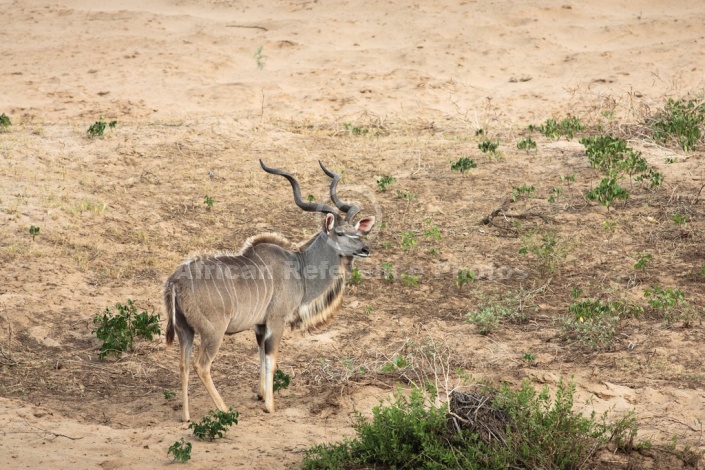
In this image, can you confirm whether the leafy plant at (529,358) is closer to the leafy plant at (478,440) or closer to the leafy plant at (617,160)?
the leafy plant at (478,440)

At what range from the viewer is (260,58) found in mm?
14984

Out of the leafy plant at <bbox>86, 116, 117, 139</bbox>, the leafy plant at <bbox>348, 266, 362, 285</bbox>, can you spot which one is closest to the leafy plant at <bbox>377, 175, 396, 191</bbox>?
the leafy plant at <bbox>348, 266, 362, 285</bbox>

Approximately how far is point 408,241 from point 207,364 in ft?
10.5

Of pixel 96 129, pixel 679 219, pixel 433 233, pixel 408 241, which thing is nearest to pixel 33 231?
pixel 96 129

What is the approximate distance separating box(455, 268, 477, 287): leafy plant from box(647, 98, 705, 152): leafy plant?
3.79m

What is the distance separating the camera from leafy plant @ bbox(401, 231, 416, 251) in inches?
346

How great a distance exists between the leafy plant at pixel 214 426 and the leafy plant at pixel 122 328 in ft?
4.75

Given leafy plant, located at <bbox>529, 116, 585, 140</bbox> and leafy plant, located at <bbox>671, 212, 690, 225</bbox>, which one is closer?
leafy plant, located at <bbox>671, 212, 690, 225</bbox>

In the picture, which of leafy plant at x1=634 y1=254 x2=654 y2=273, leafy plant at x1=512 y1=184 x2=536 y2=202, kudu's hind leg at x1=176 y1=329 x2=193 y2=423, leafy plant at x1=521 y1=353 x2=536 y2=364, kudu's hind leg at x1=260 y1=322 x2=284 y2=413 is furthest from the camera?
leafy plant at x1=512 y1=184 x2=536 y2=202

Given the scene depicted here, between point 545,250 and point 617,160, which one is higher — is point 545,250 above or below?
below

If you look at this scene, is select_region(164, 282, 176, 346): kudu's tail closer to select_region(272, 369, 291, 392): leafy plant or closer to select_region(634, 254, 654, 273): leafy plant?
select_region(272, 369, 291, 392): leafy plant

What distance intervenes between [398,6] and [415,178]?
760 centimetres

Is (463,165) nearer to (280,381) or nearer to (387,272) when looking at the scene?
(387,272)

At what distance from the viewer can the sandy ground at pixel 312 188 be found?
620 centimetres
